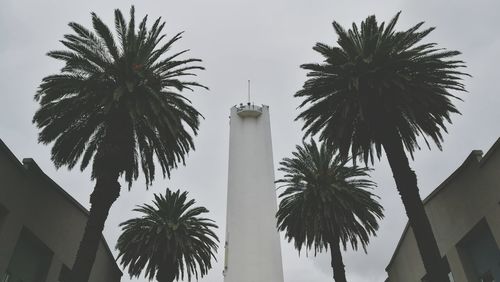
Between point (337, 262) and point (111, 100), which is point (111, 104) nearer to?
point (111, 100)

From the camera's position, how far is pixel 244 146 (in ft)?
174

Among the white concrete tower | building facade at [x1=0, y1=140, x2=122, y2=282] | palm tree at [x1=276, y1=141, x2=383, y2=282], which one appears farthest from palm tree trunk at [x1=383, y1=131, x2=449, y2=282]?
the white concrete tower

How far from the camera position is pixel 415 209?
1755cm

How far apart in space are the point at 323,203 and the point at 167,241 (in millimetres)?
13165

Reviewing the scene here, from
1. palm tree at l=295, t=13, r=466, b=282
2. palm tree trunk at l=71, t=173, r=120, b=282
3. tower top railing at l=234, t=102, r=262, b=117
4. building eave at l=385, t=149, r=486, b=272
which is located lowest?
palm tree trunk at l=71, t=173, r=120, b=282

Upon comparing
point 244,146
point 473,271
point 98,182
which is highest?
point 244,146

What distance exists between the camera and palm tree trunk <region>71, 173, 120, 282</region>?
16.0 m

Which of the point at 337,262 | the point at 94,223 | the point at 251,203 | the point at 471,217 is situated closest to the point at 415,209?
the point at 471,217

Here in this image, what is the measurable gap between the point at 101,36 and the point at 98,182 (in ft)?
23.2

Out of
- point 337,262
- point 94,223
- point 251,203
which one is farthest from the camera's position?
point 251,203

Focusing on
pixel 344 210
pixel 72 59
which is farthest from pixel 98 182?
pixel 344 210

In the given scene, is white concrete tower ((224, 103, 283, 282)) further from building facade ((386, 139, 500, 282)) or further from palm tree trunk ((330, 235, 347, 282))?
building facade ((386, 139, 500, 282))

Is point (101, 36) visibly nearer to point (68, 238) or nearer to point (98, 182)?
point (98, 182)

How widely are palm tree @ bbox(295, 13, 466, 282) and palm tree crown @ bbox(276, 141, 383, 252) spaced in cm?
520
